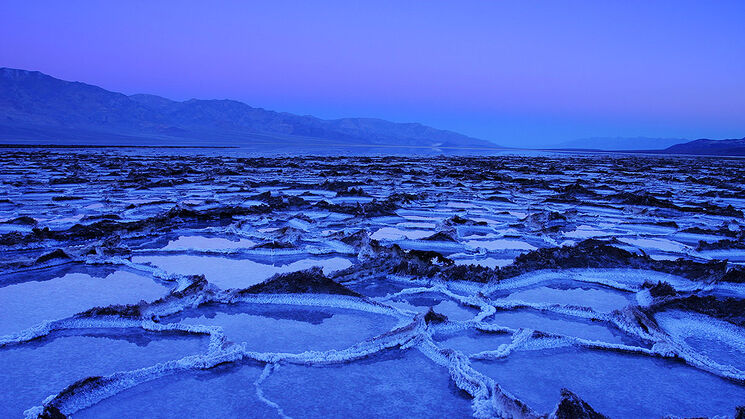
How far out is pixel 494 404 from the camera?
141 cm

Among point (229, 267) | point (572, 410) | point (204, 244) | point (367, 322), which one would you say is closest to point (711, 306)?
point (572, 410)

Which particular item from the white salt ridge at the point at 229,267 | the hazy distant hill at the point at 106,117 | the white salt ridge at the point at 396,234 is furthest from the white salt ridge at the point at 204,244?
the hazy distant hill at the point at 106,117

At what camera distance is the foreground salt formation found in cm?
148

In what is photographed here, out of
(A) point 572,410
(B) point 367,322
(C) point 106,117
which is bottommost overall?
(B) point 367,322

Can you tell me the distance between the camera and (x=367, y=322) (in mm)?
2139

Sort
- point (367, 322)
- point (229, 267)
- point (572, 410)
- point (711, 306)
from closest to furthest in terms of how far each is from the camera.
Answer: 1. point (572, 410)
2. point (367, 322)
3. point (711, 306)
4. point (229, 267)

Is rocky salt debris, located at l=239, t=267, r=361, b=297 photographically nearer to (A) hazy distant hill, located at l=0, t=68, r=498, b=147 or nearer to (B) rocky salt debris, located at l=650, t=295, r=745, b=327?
(B) rocky salt debris, located at l=650, t=295, r=745, b=327

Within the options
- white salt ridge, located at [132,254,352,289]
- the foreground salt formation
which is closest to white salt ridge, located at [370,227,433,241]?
the foreground salt formation

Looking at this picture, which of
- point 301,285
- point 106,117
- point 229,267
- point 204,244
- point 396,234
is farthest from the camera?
point 106,117

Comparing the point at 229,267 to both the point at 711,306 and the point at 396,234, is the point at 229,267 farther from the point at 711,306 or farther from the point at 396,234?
the point at 711,306

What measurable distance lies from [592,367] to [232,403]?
4.11 ft

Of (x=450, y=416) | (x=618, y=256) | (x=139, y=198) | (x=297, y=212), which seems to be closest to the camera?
(x=450, y=416)

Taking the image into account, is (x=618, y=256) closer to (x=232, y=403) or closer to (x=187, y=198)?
(x=232, y=403)

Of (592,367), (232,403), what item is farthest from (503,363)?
(232,403)
